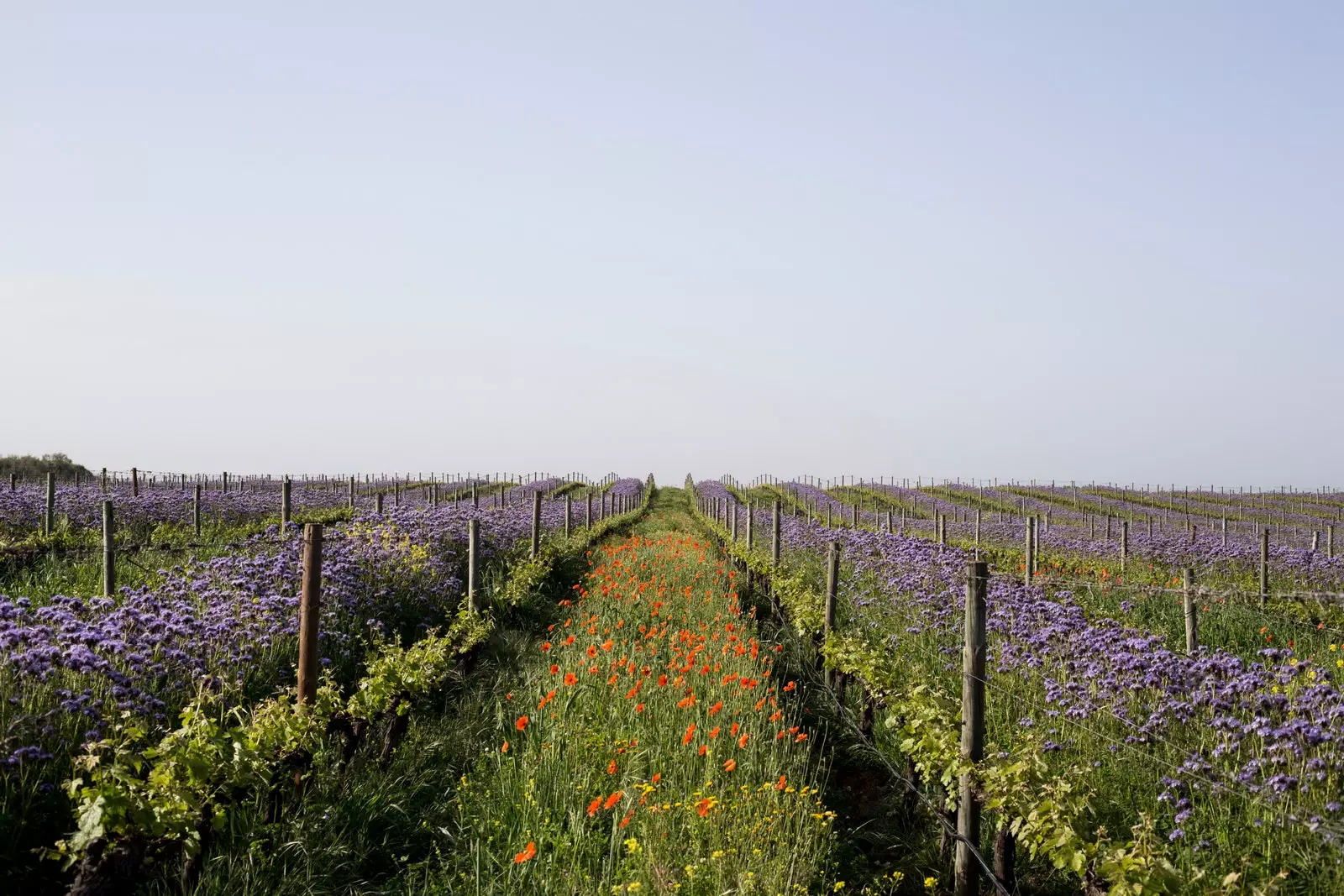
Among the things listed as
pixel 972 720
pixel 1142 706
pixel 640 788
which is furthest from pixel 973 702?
pixel 1142 706

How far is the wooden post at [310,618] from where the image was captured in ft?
20.5

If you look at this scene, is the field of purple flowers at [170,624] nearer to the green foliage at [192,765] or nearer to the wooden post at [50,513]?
the green foliage at [192,765]

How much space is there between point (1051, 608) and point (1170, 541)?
53.9 ft

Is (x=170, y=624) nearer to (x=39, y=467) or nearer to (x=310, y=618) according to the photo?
(x=310, y=618)

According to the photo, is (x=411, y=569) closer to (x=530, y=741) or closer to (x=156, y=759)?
(x=530, y=741)

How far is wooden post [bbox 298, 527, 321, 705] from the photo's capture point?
626cm

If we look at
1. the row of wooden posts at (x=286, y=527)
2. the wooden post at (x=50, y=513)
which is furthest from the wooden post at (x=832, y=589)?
the wooden post at (x=50, y=513)

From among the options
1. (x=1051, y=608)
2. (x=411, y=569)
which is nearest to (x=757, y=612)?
(x=411, y=569)

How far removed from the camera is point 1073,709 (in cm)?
599

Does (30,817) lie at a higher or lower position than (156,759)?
lower

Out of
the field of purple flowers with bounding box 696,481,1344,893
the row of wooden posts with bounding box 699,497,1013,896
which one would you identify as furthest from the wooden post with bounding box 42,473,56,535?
the row of wooden posts with bounding box 699,497,1013,896

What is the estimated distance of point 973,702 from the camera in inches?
210

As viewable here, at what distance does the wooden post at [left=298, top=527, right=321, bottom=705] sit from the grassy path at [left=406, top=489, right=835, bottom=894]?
1.35m

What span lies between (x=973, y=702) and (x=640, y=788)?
84.7 inches
